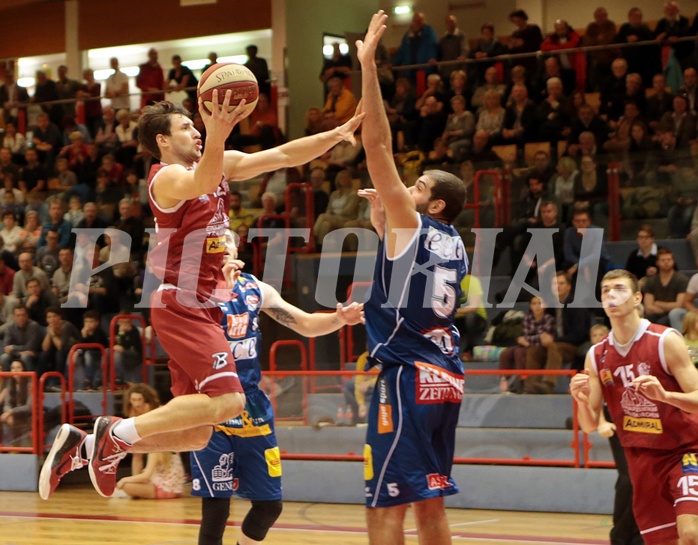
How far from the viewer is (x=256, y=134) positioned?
15.1 m

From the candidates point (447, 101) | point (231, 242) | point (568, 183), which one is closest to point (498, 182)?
point (568, 183)

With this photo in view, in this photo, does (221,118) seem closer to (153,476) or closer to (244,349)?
(244,349)

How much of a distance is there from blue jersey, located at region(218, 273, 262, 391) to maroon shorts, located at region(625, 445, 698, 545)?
83.5 inches

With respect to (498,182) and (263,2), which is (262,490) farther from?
(263,2)

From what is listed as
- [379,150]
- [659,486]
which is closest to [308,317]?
[379,150]

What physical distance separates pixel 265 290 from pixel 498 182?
21.3 feet

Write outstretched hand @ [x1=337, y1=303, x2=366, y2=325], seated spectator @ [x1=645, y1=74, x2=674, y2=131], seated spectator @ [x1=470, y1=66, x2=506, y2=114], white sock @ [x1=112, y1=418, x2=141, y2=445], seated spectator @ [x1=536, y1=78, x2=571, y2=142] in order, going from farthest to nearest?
seated spectator @ [x1=470, y1=66, x2=506, y2=114]
seated spectator @ [x1=536, y1=78, x2=571, y2=142]
seated spectator @ [x1=645, y1=74, x2=674, y2=131]
outstretched hand @ [x1=337, y1=303, x2=366, y2=325]
white sock @ [x1=112, y1=418, x2=141, y2=445]

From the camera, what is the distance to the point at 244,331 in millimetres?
5957

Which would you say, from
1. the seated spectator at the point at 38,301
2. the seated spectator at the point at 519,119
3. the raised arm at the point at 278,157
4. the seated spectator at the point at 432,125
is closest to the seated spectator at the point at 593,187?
the seated spectator at the point at 519,119

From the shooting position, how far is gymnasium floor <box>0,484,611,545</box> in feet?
26.2

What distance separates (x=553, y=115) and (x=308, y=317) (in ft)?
25.1

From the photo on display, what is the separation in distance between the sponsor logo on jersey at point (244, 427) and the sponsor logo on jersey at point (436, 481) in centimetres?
148

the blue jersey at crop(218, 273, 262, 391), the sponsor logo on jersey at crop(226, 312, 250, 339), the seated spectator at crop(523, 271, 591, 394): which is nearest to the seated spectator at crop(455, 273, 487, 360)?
the seated spectator at crop(523, 271, 591, 394)

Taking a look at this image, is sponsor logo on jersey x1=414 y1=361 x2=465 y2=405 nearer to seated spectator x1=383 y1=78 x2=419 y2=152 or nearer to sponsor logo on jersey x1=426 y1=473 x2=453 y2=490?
sponsor logo on jersey x1=426 y1=473 x2=453 y2=490
